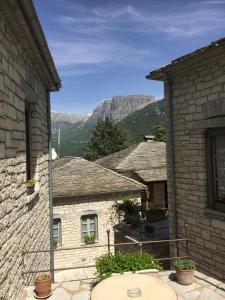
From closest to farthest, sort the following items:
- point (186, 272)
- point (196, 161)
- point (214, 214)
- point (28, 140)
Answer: point (186, 272), point (28, 140), point (214, 214), point (196, 161)

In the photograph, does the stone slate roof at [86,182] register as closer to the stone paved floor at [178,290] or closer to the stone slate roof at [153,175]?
the stone slate roof at [153,175]

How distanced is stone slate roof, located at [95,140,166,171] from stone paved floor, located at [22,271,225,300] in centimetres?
1538

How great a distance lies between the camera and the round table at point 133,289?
15.6ft

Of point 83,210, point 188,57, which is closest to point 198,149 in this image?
point 188,57

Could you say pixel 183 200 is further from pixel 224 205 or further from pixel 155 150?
pixel 155 150

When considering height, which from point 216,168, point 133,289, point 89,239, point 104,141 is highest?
point 104,141

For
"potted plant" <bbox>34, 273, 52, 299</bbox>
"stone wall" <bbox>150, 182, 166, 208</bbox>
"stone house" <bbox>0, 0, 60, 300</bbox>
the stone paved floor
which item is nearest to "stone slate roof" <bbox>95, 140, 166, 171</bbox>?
"stone wall" <bbox>150, 182, 166, 208</bbox>

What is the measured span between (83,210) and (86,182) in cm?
153

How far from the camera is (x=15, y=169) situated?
561cm

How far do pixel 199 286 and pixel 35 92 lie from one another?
5.28 meters

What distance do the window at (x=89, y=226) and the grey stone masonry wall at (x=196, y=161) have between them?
8.00m

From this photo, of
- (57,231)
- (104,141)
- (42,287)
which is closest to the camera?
(42,287)

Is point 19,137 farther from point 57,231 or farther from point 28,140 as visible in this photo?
point 57,231

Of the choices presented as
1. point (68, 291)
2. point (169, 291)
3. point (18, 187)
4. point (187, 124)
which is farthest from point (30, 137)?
point (169, 291)
